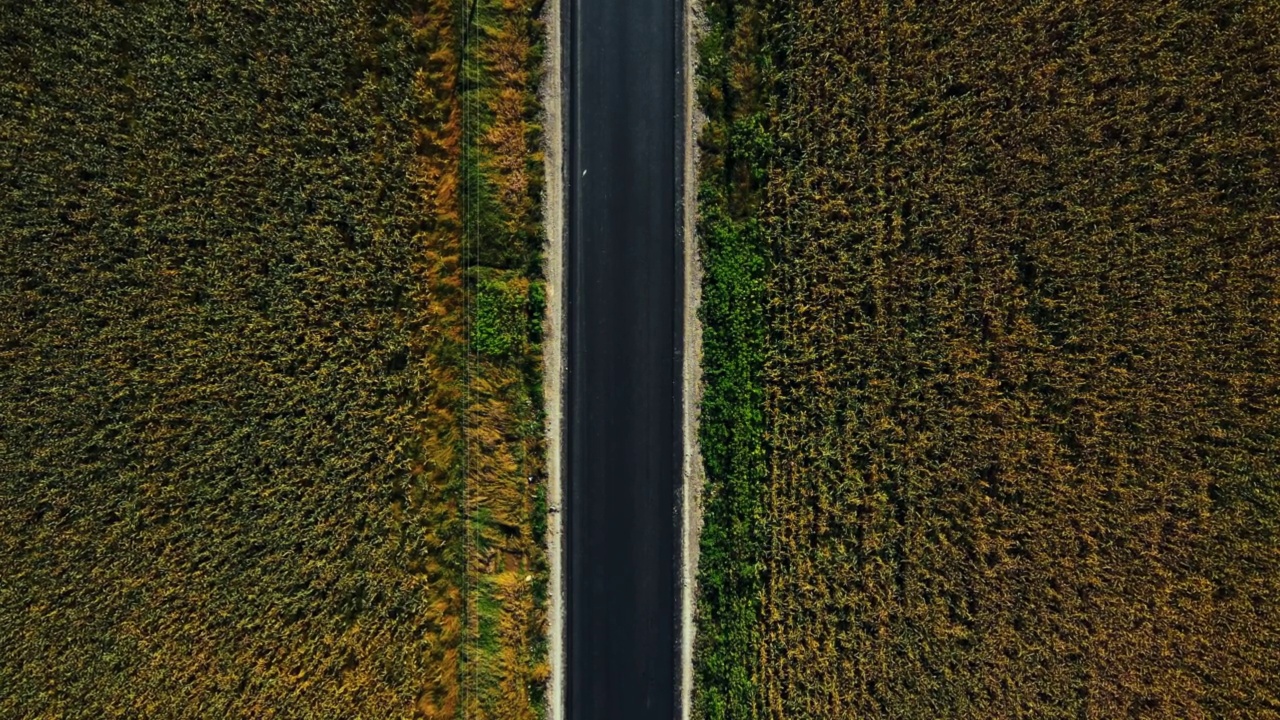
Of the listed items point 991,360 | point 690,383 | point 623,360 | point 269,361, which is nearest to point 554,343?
point 623,360

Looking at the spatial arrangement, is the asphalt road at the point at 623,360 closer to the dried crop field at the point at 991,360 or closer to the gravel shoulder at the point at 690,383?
the gravel shoulder at the point at 690,383

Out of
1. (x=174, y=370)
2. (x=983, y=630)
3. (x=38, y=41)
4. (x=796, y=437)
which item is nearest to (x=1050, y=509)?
(x=983, y=630)

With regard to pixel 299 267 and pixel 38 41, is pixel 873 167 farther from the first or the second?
pixel 38 41

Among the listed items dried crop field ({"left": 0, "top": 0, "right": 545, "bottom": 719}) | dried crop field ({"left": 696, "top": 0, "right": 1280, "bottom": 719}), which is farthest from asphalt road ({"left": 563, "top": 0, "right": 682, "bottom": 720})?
dried crop field ({"left": 0, "top": 0, "right": 545, "bottom": 719})

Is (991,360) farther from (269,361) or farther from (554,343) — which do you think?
(269,361)

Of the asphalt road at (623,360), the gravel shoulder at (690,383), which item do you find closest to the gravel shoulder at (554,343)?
the asphalt road at (623,360)

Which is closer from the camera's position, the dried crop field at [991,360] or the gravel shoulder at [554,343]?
the dried crop field at [991,360]
